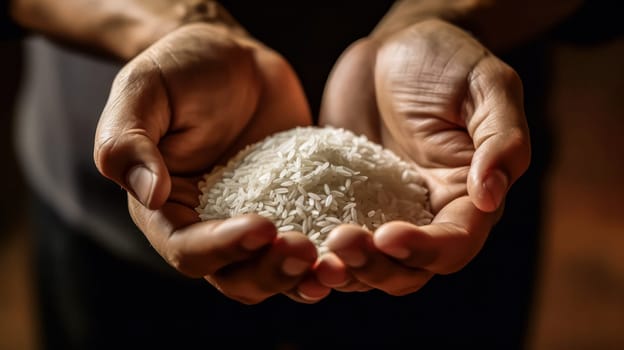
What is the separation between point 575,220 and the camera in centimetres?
185

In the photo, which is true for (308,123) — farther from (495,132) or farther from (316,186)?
(495,132)

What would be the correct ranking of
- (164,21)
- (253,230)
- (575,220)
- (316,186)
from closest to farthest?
(253,230)
(316,186)
(164,21)
(575,220)

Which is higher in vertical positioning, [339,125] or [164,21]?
[164,21]

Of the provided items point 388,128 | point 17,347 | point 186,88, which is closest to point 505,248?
point 388,128

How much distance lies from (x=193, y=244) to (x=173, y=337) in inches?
20.3

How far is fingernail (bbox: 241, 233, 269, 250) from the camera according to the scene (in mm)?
561

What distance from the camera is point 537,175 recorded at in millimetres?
1013

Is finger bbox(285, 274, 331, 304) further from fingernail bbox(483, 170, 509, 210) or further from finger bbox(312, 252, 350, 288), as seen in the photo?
fingernail bbox(483, 170, 509, 210)

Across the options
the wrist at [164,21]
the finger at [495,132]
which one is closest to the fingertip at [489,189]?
the finger at [495,132]

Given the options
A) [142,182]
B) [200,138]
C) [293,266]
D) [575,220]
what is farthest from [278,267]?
[575,220]

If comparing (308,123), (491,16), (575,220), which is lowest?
(575,220)

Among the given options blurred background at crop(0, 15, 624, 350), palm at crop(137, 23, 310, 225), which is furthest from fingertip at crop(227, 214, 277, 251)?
blurred background at crop(0, 15, 624, 350)

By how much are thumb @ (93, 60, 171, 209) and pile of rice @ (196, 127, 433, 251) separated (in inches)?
→ 3.9

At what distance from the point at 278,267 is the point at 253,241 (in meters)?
0.03
